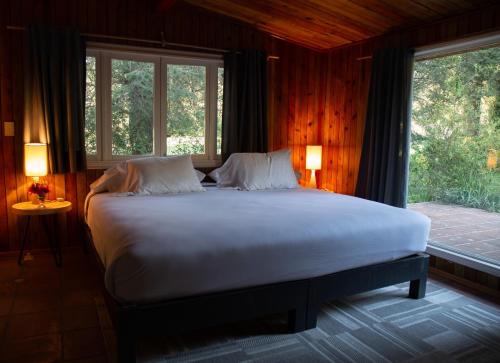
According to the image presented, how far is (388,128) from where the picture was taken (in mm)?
3908

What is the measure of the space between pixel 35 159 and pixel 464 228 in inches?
165

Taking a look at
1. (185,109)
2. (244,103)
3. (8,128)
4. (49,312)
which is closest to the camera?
(49,312)

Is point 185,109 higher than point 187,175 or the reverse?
higher

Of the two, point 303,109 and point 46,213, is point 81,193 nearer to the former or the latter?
point 46,213

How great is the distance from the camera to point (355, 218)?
2.63 meters

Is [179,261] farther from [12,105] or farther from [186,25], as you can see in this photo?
[186,25]

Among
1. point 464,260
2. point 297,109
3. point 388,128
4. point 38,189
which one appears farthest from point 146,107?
point 464,260

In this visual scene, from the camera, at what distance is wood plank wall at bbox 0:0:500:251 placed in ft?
11.6

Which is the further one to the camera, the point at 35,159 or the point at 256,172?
the point at 256,172

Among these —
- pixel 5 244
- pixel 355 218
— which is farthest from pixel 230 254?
pixel 5 244

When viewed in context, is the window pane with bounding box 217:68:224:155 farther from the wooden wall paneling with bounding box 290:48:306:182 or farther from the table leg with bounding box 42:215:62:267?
the table leg with bounding box 42:215:62:267

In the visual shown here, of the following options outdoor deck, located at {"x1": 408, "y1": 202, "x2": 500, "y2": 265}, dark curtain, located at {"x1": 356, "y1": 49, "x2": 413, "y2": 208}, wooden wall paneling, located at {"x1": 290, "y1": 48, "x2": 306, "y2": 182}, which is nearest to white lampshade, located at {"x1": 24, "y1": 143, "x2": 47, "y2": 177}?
wooden wall paneling, located at {"x1": 290, "y1": 48, "x2": 306, "y2": 182}

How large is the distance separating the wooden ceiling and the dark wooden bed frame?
6.51 feet

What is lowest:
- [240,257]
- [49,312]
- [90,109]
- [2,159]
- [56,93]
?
[49,312]
